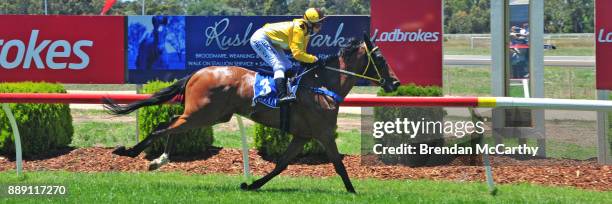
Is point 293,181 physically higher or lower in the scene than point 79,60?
lower

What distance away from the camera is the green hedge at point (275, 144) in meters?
11.6

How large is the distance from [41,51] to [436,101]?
6938 mm

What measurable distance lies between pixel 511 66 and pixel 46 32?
21.7 feet

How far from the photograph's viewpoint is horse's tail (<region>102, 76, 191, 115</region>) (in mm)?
8984

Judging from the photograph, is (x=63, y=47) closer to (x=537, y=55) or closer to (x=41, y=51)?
(x=41, y=51)

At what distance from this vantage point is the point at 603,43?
12.0 m

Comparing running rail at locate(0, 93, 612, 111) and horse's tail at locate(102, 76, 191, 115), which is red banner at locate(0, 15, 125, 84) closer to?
running rail at locate(0, 93, 612, 111)

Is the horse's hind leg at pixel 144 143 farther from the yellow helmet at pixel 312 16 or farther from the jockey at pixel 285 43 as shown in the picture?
the yellow helmet at pixel 312 16

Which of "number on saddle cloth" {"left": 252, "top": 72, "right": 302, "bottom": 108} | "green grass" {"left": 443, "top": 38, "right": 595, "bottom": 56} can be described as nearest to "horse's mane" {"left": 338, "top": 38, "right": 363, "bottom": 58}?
"number on saddle cloth" {"left": 252, "top": 72, "right": 302, "bottom": 108}

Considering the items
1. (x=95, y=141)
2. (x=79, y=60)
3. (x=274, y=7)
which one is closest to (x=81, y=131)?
(x=95, y=141)

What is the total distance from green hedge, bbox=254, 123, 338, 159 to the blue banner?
70.5 inches

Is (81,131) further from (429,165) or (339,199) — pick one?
(339,199)

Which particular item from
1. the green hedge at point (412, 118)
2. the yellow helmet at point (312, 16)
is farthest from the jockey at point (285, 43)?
the green hedge at point (412, 118)

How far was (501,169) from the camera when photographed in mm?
11047
